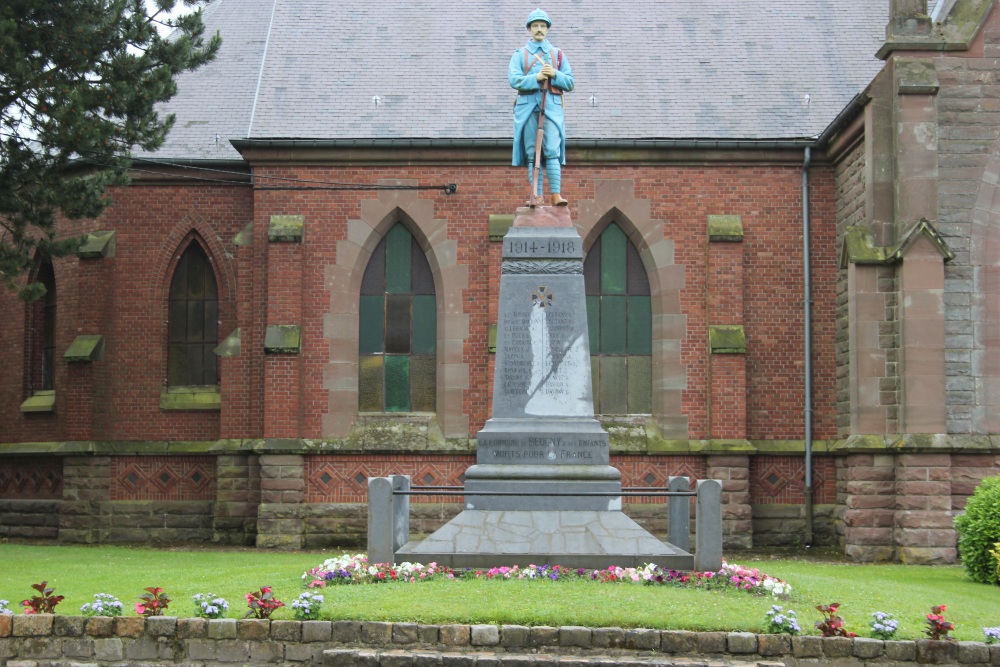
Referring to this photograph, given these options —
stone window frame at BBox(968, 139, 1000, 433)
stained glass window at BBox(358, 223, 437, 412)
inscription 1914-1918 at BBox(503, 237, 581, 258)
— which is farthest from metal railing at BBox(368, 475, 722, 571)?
stained glass window at BBox(358, 223, 437, 412)

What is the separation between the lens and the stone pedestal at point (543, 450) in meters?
13.7

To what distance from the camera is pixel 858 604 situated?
12.8 m

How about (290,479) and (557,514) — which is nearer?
(557,514)

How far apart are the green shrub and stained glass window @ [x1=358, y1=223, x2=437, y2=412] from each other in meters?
10.3

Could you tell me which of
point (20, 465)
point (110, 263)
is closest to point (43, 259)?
point (110, 263)

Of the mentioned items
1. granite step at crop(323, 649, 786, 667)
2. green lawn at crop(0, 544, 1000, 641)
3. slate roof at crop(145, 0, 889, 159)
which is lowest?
granite step at crop(323, 649, 786, 667)

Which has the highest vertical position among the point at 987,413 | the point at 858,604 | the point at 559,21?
the point at 559,21

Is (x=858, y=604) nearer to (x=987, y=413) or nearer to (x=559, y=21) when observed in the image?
(x=987, y=413)

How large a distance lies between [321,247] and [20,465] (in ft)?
24.4

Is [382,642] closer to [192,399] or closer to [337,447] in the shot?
[337,447]

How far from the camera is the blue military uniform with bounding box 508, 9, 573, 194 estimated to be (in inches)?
609

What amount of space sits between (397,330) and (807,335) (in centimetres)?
749

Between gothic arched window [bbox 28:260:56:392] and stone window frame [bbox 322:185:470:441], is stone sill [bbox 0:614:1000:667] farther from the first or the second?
gothic arched window [bbox 28:260:56:392]

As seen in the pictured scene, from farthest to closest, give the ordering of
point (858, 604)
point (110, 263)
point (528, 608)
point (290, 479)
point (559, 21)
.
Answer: point (559, 21)
point (110, 263)
point (290, 479)
point (858, 604)
point (528, 608)
